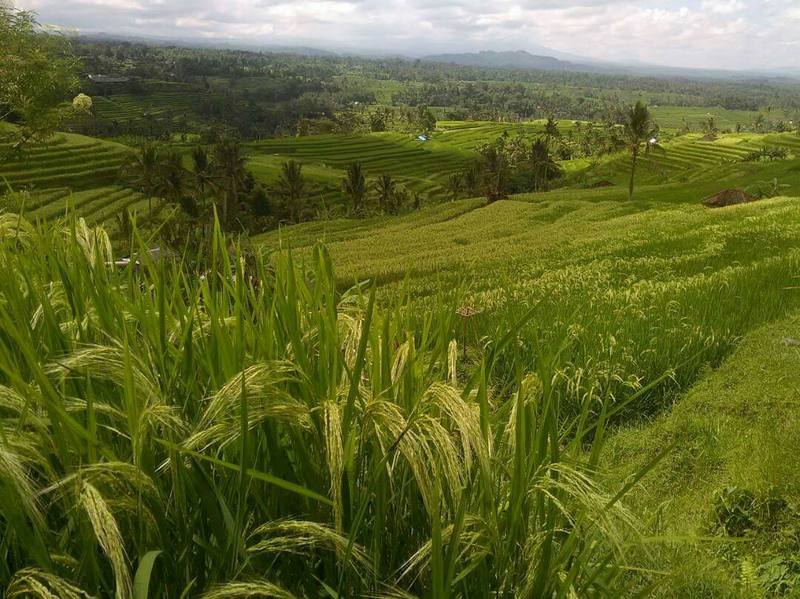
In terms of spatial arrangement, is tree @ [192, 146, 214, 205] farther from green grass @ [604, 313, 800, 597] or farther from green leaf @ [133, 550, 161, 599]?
green leaf @ [133, 550, 161, 599]

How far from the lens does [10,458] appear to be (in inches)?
54.1

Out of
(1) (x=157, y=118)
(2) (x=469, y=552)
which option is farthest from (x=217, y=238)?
(1) (x=157, y=118)

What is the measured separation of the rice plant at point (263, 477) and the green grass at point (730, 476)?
1.06 meters

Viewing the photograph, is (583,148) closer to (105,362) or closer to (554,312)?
(554,312)

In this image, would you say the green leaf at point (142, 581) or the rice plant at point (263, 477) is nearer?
the green leaf at point (142, 581)

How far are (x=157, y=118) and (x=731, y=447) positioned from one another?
160694mm

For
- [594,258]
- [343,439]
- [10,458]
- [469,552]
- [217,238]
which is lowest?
[594,258]

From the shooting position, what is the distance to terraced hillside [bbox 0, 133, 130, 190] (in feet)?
254

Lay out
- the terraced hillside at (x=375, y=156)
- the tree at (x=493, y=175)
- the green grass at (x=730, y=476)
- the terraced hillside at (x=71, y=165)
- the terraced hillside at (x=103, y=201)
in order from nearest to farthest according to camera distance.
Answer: the green grass at (x=730, y=476)
the terraced hillside at (x=103, y=201)
the tree at (x=493, y=175)
the terraced hillside at (x=71, y=165)
the terraced hillside at (x=375, y=156)

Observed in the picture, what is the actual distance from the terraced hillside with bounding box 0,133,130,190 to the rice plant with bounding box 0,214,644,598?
86062 mm

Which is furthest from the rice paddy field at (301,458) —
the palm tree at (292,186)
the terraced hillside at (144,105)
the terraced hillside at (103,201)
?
the terraced hillside at (144,105)

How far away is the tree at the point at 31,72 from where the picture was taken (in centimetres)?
1792

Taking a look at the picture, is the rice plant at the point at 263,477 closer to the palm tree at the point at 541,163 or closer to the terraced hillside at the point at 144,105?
the palm tree at the point at 541,163

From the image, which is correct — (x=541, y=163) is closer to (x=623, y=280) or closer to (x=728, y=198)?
(x=728, y=198)
